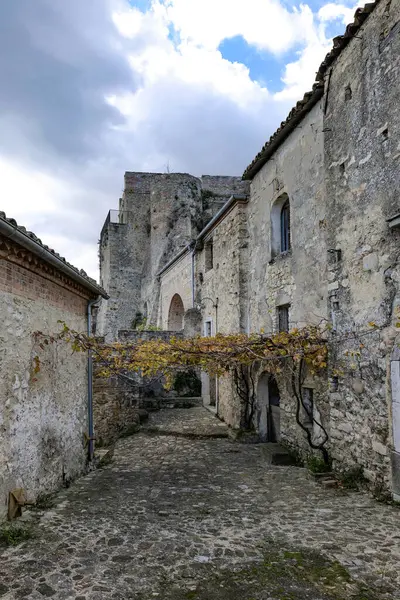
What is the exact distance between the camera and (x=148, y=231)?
29.8 meters

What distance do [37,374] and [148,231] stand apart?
24.6 meters

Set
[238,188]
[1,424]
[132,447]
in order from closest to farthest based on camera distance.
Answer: [1,424] → [132,447] → [238,188]

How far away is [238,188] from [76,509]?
24244 mm

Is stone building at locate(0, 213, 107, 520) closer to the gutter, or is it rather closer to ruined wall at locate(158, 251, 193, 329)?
the gutter

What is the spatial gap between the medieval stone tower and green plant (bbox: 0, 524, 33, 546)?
21320 mm

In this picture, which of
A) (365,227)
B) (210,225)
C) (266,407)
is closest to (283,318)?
(266,407)

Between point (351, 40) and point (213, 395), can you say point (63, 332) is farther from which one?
point (213, 395)

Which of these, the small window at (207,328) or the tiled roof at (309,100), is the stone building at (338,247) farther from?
the small window at (207,328)

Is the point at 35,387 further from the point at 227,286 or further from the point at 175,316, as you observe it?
the point at 175,316

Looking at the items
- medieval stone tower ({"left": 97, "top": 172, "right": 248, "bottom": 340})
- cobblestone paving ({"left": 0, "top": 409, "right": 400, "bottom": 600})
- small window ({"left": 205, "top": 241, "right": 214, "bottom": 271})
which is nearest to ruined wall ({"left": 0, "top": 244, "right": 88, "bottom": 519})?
cobblestone paving ({"left": 0, "top": 409, "right": 400, "bottom": 600})

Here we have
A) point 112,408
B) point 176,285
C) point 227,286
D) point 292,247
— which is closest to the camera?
point 292,247

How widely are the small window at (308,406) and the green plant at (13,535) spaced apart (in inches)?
214

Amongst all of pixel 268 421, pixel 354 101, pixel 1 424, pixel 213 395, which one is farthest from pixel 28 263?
pixel 213 395

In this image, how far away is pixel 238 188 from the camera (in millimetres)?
27656
